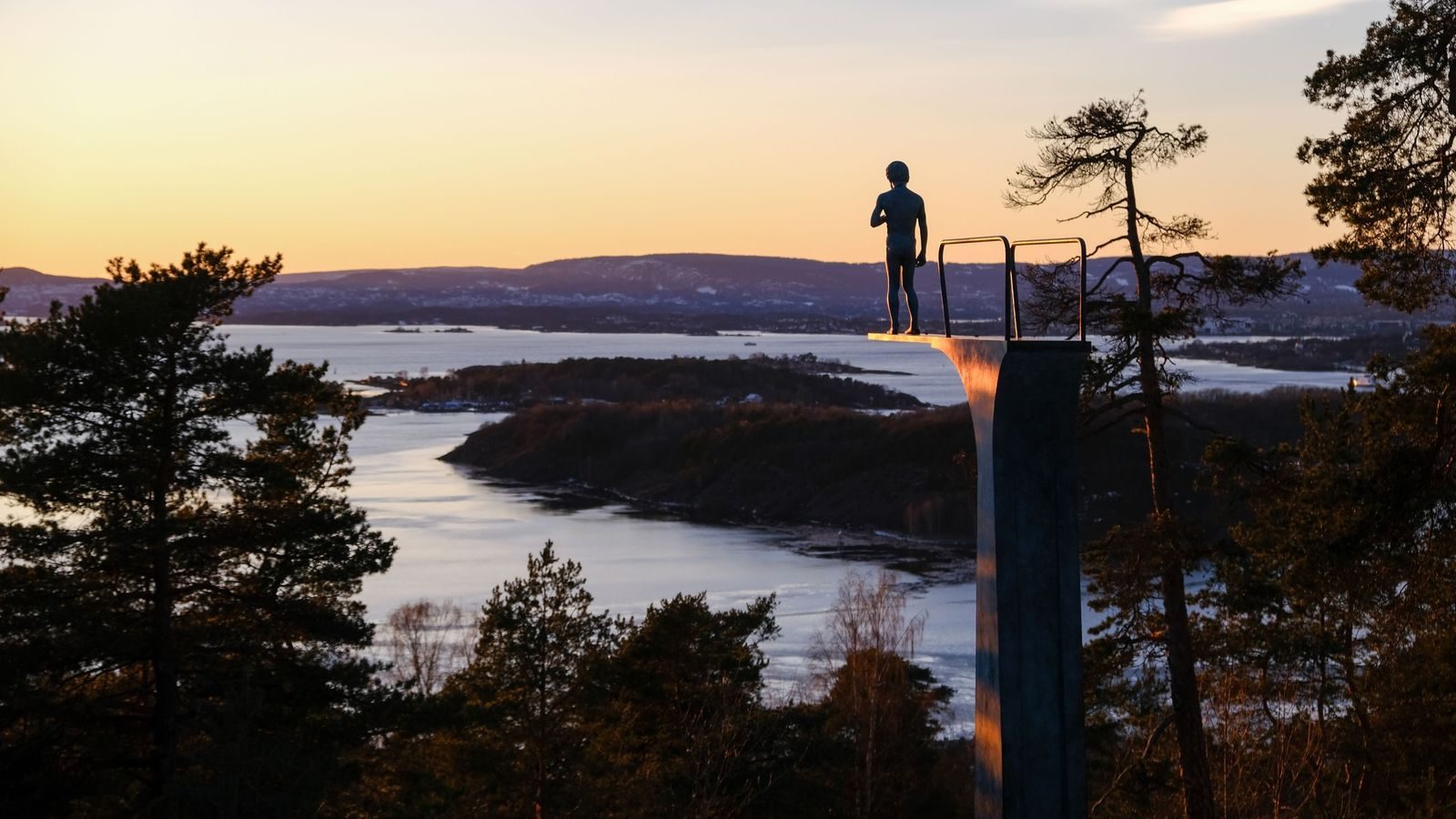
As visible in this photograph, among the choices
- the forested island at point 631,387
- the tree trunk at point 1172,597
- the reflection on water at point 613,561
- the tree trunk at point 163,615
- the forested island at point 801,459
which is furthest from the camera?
the forested island at point 631,387

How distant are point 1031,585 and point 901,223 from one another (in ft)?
10.7

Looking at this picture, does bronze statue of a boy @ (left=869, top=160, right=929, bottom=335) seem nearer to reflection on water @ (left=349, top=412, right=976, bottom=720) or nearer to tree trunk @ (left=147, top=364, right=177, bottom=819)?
tree trunk @ (left=147, top=364, right=177, bottom=819)

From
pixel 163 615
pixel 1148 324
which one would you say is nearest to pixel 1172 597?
pixel 1148 324

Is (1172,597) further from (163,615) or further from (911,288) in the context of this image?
(163,615)

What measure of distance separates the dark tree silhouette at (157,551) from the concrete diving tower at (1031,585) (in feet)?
25.3

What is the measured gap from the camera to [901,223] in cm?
1008

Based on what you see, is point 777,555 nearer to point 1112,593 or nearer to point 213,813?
point 1112,593

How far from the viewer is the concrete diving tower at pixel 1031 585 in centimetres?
772

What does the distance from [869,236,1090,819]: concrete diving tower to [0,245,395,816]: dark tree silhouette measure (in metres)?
7.71

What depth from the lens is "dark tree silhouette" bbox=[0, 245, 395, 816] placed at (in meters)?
14.1

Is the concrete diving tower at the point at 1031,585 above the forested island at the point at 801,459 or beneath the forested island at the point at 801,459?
above

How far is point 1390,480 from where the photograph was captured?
12867 millimetres

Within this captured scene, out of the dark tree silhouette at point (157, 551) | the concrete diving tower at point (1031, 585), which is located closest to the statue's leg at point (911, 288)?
the concrete diving tower at point (1031, 585)

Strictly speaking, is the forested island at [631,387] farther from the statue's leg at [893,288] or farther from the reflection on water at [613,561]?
the statue's leg at [893,288]
